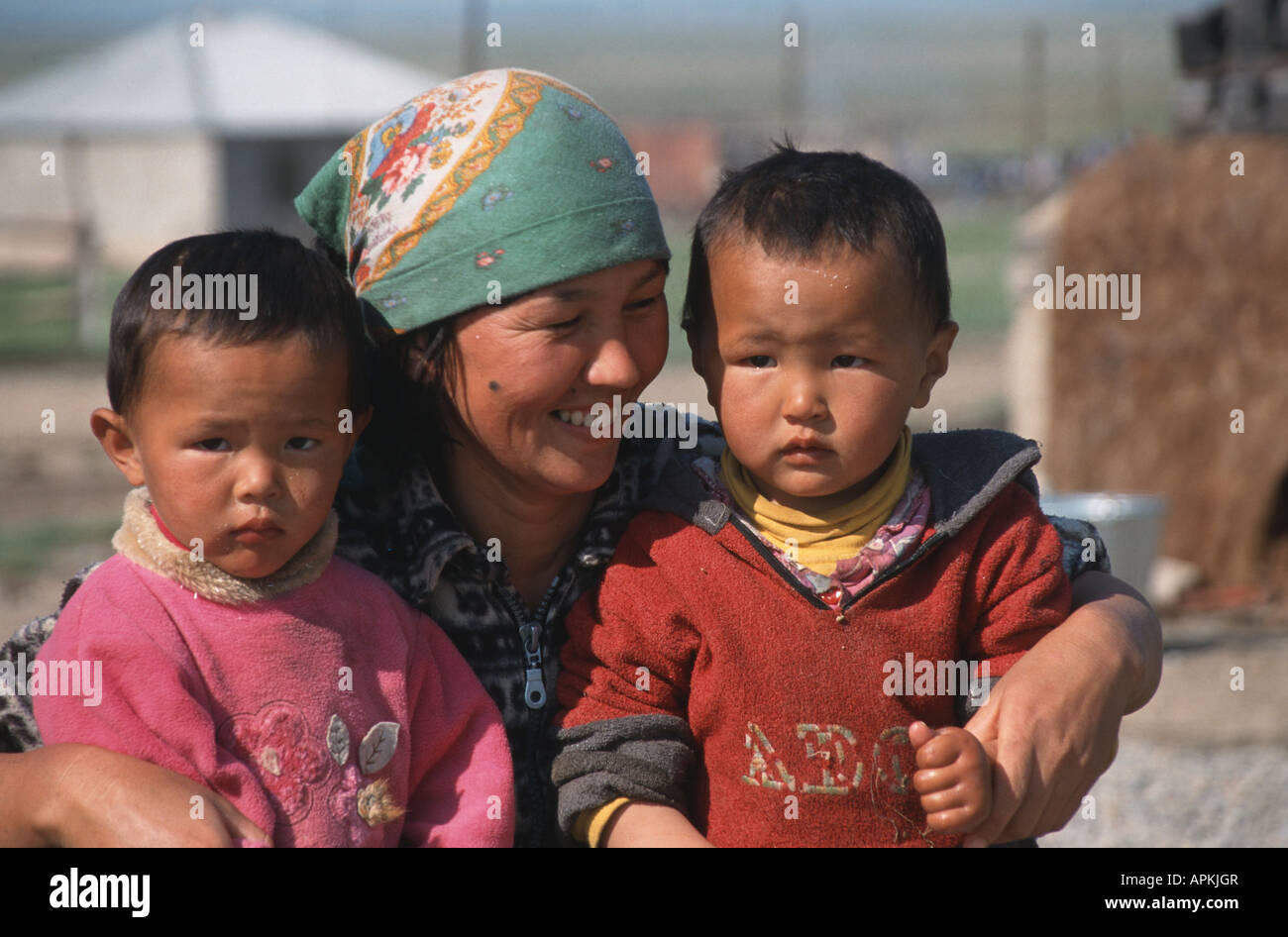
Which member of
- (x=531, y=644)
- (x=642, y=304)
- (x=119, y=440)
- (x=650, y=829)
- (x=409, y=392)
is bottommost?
(x=650, y=829)

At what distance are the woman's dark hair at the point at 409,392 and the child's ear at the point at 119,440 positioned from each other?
A: 1.32ft

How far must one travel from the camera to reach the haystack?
7.88 metres

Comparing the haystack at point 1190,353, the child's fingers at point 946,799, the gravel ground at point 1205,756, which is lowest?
the gravel ground at point 1205,756

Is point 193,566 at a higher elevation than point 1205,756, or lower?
higher

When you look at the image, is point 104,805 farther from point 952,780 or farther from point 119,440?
point 952,780

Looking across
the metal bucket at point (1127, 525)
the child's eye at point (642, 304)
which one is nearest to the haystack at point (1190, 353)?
the metal bucket at point (1127, 525)

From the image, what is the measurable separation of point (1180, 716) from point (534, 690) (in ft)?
16.8

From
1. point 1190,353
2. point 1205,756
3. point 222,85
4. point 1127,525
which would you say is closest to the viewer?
point 1205,756

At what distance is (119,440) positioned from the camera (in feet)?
6.87

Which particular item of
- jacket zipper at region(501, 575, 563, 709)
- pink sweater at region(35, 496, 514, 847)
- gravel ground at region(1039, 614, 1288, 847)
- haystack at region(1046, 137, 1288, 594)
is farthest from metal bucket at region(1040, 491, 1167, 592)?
pink sweater at region(35, 496, 514, 847)

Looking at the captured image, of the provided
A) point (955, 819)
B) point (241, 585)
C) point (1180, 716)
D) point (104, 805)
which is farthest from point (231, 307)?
point (1180, 716)

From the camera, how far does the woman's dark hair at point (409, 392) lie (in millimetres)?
2305

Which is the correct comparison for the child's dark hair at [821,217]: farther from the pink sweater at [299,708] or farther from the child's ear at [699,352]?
the pink sweater at [299,708]

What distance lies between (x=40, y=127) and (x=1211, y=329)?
84.9 feet
